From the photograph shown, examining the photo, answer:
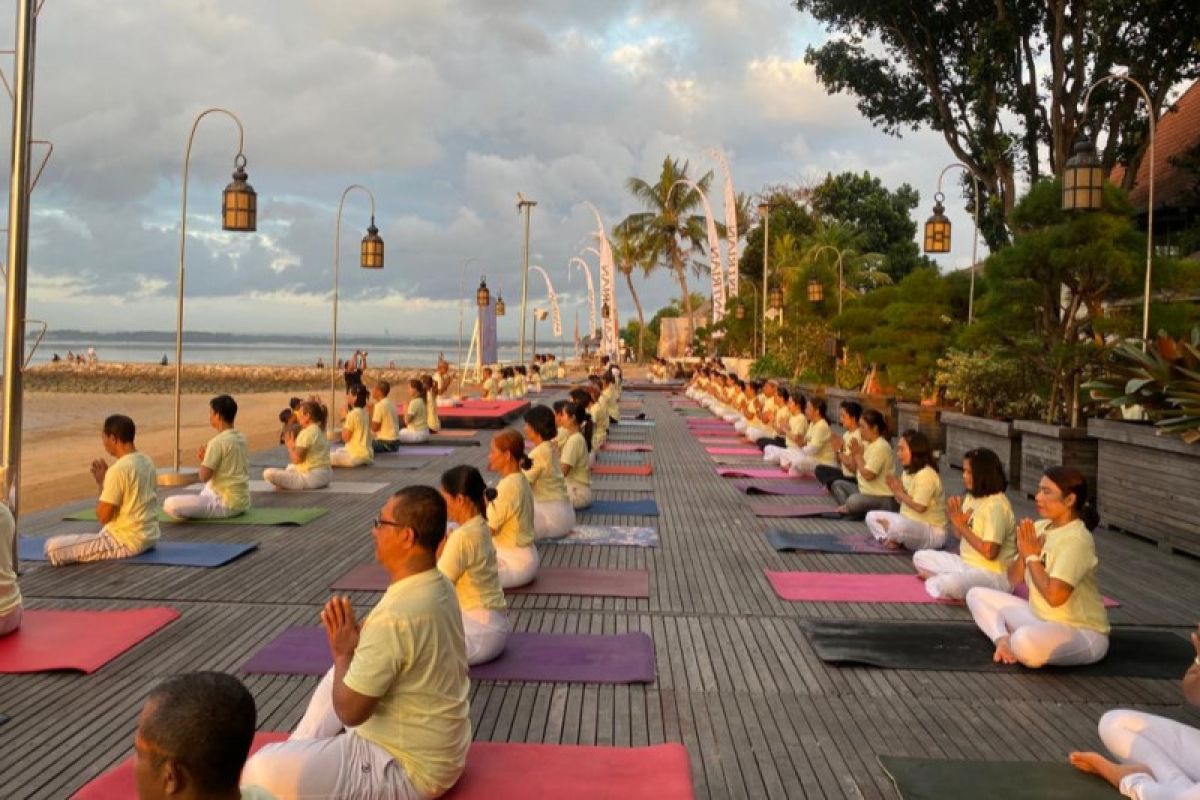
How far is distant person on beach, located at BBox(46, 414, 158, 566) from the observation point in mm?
6289

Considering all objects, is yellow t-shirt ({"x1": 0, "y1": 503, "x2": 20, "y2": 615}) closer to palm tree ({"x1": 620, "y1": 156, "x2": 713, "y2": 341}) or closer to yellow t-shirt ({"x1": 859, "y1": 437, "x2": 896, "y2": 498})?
yellow t-shirt ({"x1": 859, "y1": 437, "x2": 896, "y2": 498})

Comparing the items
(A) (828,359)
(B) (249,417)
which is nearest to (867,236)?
(A) (828,359)

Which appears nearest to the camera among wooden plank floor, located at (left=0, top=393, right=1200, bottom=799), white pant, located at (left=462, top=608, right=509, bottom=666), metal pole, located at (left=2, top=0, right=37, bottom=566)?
wooden plank floor, located at (left=0, top=393, right=1200, bottom=799)

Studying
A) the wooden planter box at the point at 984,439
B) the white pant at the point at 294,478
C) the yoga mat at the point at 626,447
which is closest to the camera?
the white pant at the point at 294,478

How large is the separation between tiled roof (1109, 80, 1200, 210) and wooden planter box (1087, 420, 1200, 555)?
9498mm

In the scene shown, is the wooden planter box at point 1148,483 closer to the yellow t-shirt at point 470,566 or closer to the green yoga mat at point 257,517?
the yellow t-shirt at point 470,566

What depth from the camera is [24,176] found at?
20.1ft

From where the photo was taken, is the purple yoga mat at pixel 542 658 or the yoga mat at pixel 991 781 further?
the purple yoga mat at pixel 542 658

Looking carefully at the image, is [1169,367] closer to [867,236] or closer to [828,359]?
[828,359]

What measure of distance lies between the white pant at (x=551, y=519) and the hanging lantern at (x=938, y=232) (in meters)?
8.21

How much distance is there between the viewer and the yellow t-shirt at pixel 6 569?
15.2 ft

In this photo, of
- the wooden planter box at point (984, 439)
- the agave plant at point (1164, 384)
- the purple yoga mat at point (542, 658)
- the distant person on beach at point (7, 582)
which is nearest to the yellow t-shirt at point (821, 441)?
the wooden planter box at point (984, 439)

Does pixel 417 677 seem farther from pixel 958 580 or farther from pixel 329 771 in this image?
pixel 958 580

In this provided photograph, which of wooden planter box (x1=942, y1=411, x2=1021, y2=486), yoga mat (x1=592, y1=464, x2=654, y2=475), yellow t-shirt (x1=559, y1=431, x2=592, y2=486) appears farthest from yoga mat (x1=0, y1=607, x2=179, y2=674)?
wooden planter box (x1=942, y1=411, x2=1021, y2=486)
